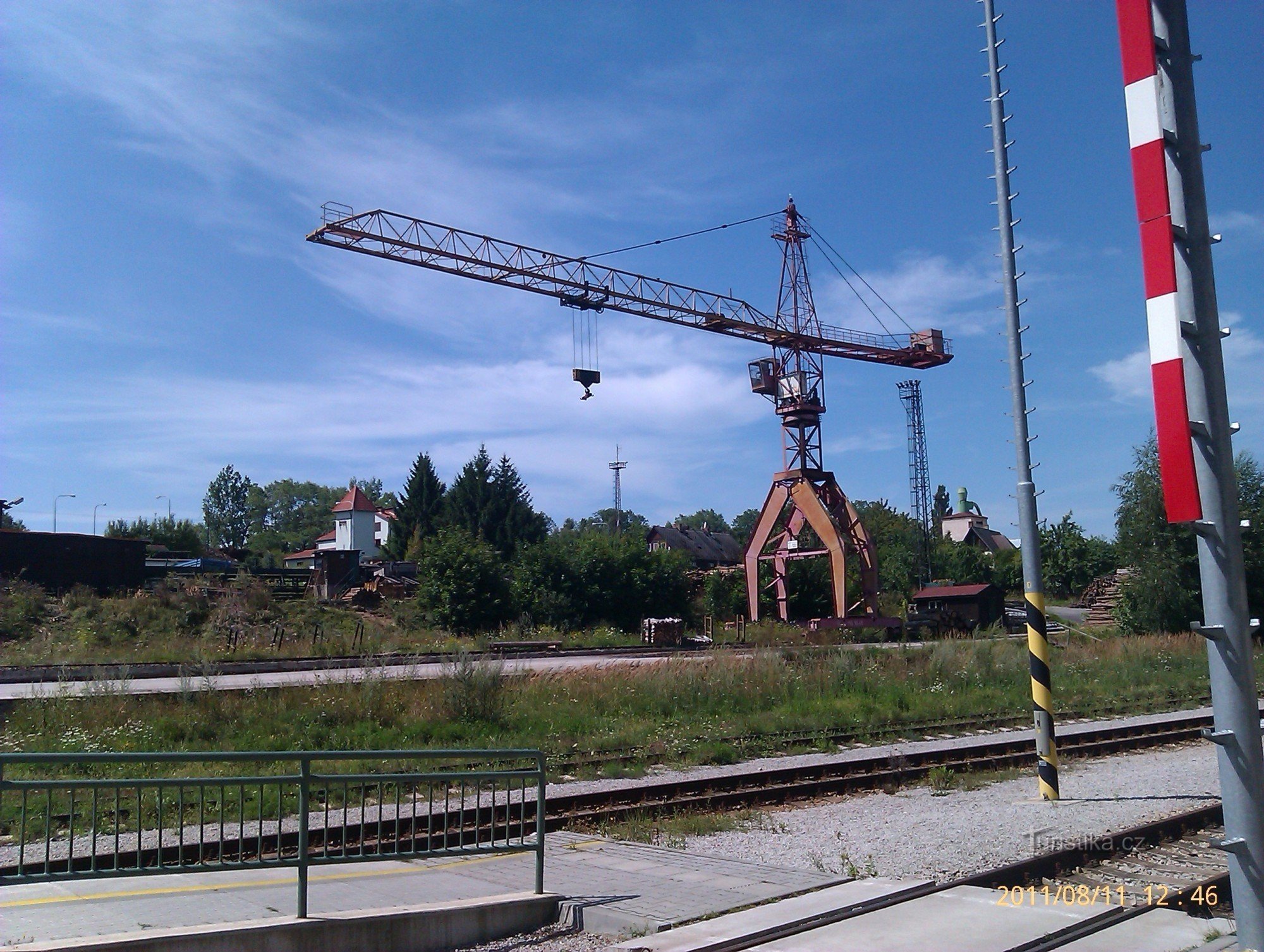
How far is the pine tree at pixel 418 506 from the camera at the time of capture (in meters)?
79.5

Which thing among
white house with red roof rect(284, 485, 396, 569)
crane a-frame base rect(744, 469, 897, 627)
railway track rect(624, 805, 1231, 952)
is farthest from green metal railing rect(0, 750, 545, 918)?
white house with red roof rect(284, 485, 396, 569)

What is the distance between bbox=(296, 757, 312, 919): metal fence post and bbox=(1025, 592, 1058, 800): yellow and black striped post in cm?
876

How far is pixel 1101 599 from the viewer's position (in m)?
65.1

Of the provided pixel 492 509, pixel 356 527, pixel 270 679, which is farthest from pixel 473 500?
pixel 270 679

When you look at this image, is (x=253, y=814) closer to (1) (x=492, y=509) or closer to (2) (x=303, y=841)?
(2) (x=303, y=841)

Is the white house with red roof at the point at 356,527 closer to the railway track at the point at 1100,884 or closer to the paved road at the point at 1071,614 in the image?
the paved road at the point at 1071,614

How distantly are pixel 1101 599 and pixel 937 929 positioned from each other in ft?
216

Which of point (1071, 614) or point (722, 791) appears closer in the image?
point (722, 791)

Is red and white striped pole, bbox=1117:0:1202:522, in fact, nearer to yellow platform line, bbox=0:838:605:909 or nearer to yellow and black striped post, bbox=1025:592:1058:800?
yellow platform line, bbox=0:838:605:909

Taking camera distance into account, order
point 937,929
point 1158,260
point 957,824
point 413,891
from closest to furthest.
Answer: point 1158,260, point 937,929, point 413,891, point 957,824

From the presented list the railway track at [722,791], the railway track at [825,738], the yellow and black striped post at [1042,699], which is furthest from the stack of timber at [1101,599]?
the yellow and black striped post at [1042,699]

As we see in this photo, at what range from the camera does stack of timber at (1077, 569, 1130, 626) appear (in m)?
59.9

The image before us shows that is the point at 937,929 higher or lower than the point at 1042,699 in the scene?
lower

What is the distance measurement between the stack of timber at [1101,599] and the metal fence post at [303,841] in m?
56.5
